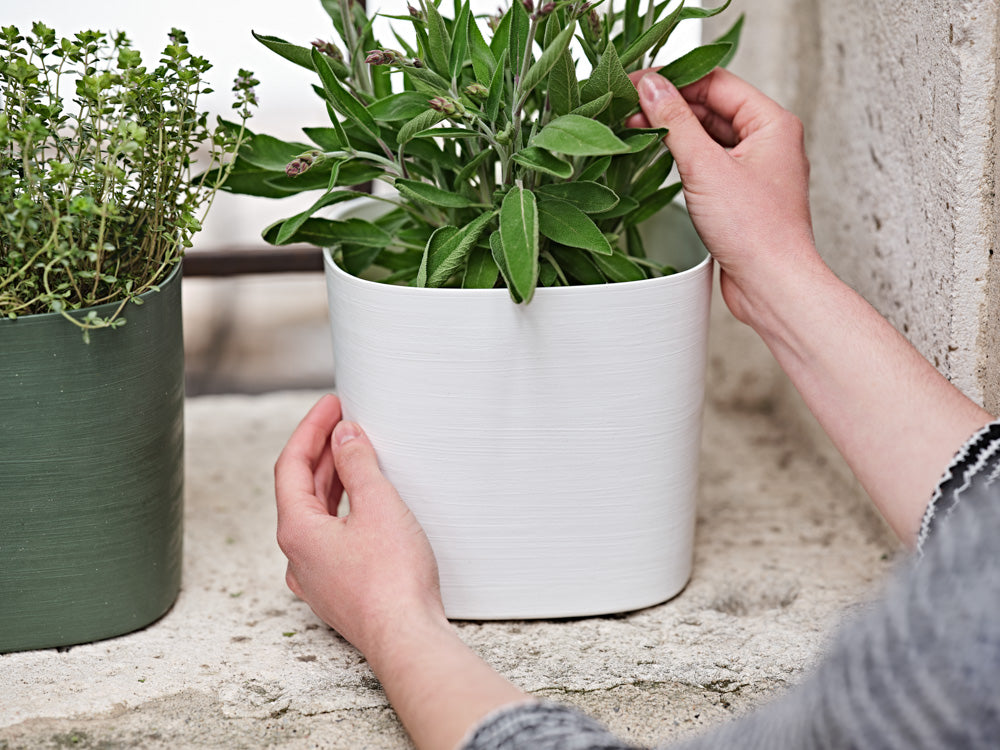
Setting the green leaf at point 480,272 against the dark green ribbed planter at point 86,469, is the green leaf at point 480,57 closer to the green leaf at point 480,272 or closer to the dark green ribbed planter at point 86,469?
the green leaf at point 480,272

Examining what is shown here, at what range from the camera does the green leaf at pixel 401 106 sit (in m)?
0.74

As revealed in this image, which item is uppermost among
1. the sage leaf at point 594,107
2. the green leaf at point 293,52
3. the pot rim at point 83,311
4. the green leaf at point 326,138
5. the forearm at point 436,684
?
the green leaf at point 293,52

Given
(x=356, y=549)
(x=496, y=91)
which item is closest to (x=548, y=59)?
(x=496, y=91)

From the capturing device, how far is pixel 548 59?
2.21 ft

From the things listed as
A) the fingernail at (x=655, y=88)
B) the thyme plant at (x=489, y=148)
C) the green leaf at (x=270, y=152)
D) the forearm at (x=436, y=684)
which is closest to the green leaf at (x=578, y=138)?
the thyme plant at (x=489, y=148)

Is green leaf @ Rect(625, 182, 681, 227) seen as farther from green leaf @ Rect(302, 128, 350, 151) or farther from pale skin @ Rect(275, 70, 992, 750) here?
green leaf @ Rect(302, 128, 350, 151)

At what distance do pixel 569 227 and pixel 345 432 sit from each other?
0.24m

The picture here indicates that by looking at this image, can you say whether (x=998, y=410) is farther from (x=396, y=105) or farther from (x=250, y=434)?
(x=250, y=434)

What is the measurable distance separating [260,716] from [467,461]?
0.24m

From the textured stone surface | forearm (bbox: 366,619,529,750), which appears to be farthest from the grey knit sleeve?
the textured stone surface

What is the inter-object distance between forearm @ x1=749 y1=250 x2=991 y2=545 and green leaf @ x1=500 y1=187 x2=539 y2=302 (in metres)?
0.21

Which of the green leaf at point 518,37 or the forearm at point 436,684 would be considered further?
the green leaf at point 518,37

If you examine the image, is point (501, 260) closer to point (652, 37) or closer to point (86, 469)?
point (652, 37)

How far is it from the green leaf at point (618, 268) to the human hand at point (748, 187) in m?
0.06
